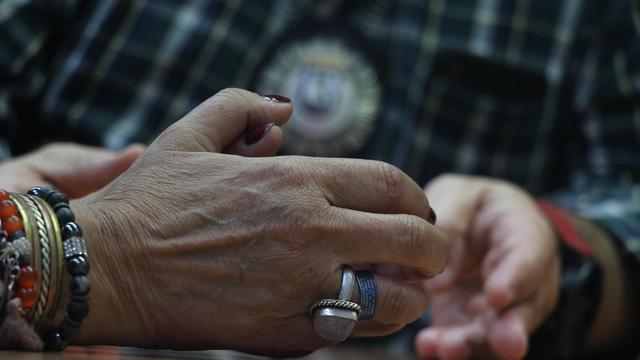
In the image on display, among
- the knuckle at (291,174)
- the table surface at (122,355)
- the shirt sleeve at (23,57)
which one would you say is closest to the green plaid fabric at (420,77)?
the shirt sleeve at (23,57)

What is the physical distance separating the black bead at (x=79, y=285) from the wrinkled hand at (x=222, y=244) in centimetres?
2

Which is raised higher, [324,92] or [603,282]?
[324,92]

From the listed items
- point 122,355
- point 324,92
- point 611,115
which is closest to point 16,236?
point 122,355

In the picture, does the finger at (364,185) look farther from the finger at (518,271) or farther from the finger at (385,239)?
the finger at (518,271)

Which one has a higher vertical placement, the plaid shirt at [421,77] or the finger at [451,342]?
the plaid shirt at [421,77]

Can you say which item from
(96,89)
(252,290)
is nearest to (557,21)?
(96,89)

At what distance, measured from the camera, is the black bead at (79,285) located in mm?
580

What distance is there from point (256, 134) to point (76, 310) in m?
0.18

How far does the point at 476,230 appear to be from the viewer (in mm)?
952

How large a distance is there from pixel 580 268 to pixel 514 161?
25 cm

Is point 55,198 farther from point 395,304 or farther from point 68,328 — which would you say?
point 395,304

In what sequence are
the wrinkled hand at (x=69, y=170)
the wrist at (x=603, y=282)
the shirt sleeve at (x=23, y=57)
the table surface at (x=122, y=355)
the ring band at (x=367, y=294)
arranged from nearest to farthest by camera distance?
1. the table surface at (x=122, y=355)
2. the ring band at (x=367, y=294)
3. the wrinkled hand at (x=69, y=170)
4. the wrist at (x=603, y=282)
5. the shirt sleeve at (x=23, y=57)

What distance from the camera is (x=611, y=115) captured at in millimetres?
1290

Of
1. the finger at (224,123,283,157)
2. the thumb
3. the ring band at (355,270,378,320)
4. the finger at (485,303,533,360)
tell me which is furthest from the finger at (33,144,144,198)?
the finger at (485,303,533,360)
